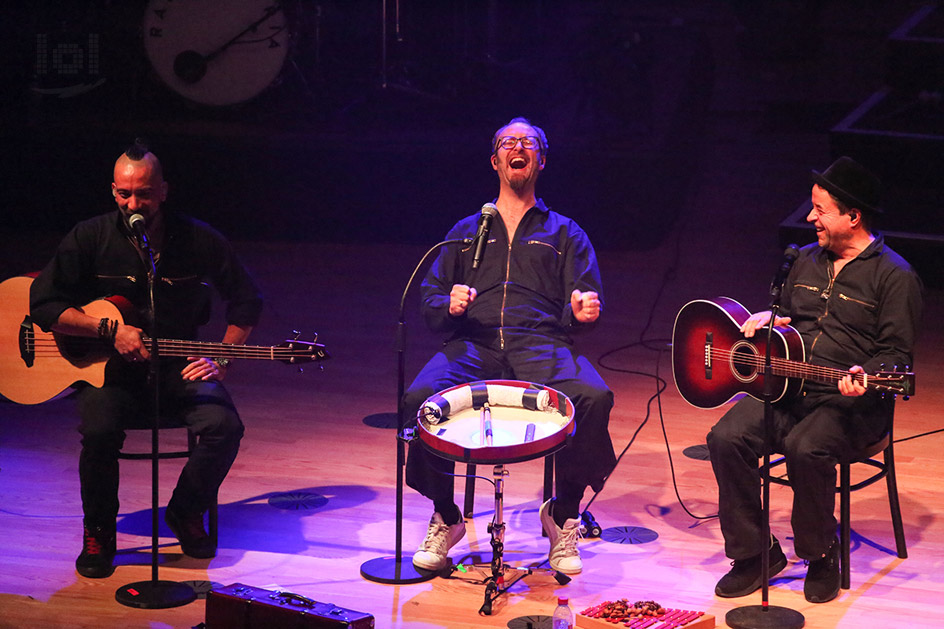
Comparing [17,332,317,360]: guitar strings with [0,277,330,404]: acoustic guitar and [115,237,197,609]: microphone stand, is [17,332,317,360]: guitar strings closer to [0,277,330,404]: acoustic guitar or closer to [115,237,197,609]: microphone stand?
[0,277,330,404]: acoustic guitar

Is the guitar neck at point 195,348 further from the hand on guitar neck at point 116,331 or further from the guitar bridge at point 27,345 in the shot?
the guitar bridge at point 27,345

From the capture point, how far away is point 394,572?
4.36 metres

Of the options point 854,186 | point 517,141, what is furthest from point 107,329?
point 854,186

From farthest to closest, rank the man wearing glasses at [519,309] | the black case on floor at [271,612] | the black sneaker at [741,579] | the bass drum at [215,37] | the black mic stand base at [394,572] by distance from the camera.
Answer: the bass drum at [215,37]
the man wearing glasses at [519,309]
the black mic stand base at [394,572]
the black sneaker at [741,579]
the black case on floor at [271,612]

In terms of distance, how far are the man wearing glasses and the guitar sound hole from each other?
48cm

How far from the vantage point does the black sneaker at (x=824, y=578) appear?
417 centimetres

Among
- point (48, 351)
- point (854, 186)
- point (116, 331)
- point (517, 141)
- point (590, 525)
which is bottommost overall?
point (590, 525)

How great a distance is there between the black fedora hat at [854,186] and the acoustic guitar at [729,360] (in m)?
0.49

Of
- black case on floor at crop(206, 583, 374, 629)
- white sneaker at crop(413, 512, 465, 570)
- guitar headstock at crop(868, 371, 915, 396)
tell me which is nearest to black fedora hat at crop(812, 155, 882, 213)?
guitar headstock at crop(868, 371, 915, 396)

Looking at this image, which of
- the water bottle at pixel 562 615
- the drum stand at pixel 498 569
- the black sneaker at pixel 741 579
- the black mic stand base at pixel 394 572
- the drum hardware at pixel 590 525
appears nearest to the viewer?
the water bottle at pixel 562 615

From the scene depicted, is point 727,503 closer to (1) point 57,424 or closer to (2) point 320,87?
(1) point 57,424

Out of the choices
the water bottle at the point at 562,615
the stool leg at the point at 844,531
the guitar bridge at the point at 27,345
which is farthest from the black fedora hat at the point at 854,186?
the guitar bridge at the point at 27,345

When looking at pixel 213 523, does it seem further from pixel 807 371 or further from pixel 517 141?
pixel 807 371

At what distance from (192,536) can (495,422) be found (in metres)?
1.26
